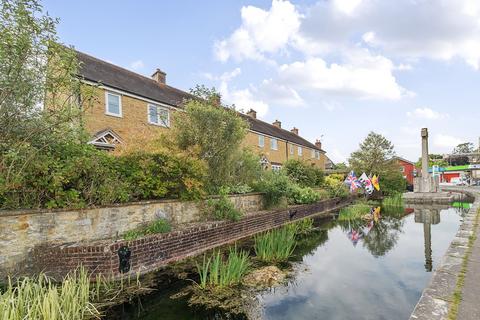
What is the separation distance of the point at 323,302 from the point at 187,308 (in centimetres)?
263

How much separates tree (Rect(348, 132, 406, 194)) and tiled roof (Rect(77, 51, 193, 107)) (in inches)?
895

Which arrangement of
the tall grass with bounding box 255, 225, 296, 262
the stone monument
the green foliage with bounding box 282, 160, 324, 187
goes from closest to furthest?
the tall grass with bounding box 255, 225, 296, 262, the green foliage with bounding box 282, 160, 324, 187, the stone monument

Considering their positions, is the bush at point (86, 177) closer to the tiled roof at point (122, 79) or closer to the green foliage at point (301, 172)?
the tiled roof at point (122, 79)

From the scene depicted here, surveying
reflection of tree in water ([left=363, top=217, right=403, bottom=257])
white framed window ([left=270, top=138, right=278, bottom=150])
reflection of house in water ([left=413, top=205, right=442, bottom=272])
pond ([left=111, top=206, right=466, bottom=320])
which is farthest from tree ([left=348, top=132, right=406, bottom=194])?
pond ([left=111, top=206, right=466, bottom=320])

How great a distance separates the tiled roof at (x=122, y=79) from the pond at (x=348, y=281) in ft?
33.0

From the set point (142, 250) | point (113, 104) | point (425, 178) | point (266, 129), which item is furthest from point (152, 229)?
point (425, 178)

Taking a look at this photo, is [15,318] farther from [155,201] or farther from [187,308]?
[155,201]

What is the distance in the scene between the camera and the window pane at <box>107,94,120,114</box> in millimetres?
15102

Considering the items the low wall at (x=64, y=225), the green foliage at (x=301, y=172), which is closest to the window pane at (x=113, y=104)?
the low wall at (x=64, y=225)

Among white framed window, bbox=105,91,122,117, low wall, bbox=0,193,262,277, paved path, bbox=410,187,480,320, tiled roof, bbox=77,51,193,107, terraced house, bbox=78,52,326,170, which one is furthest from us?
tiled roof, bbox=77,51,193,107

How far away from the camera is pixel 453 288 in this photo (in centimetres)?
431

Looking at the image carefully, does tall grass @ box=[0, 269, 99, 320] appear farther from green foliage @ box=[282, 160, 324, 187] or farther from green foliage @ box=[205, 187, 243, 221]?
green foliage @ box=[282, 160, 324, 187]

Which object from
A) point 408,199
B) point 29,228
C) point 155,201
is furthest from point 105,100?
point 408,199

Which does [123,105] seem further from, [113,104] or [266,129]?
[266,129]
